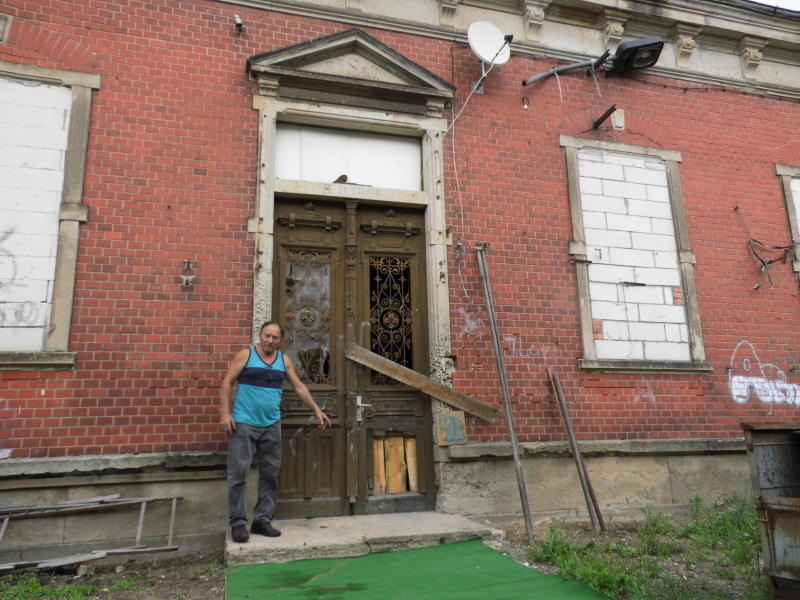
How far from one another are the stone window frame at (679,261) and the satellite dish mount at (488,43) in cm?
109

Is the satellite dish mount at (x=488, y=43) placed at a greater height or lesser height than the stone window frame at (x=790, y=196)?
greater

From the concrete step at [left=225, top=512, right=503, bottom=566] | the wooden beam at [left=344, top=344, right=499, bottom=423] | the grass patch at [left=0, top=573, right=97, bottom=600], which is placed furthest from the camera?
the wooden beam at [left=344, top=344, right=499, bottom=423]

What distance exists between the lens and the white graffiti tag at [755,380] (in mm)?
6543

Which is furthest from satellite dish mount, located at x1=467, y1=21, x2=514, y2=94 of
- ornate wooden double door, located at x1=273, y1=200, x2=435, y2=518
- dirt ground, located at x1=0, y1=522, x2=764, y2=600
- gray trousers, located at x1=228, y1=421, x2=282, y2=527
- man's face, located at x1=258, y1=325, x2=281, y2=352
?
dirt ground, located at x1=0, y1=522, x2=764, y2=600

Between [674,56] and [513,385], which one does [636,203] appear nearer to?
[674,56]

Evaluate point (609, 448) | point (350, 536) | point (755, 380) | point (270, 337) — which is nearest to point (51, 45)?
point (270, 337)

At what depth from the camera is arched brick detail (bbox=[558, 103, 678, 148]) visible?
671 cm

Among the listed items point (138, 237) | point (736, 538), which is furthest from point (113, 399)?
point (736, 538)

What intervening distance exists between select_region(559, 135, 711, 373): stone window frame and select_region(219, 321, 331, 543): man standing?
302cm

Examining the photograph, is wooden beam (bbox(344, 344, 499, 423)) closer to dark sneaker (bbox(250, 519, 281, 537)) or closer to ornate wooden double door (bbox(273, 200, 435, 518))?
ornate wooden double door (bbox(273, 200, 435, 518))

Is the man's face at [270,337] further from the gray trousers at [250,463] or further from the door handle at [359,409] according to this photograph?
the door handle at [359,409]

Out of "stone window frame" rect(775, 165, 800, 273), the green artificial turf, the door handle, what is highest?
"stone window frame" rect(775, 165, 800, 273)

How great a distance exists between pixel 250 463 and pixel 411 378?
1603 mm

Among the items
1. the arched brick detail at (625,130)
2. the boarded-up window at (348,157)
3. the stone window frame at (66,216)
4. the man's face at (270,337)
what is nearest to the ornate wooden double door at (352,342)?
the boarded-up window at (348,157)
